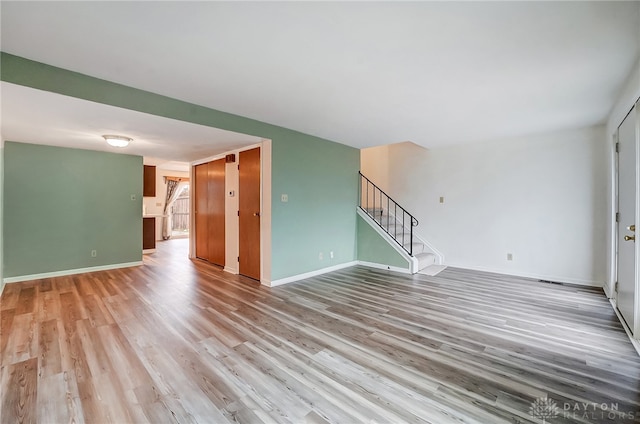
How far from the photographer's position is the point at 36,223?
14.9ft

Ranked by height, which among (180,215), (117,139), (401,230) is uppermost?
(117,139)

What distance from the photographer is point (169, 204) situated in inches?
399

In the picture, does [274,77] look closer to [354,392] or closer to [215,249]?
[354,392]

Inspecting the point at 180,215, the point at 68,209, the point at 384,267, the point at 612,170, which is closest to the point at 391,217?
the point at 384,267

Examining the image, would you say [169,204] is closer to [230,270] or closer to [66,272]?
[66,272]

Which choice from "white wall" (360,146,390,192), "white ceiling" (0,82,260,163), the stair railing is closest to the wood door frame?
"white ceiling" (0,82,260,163)

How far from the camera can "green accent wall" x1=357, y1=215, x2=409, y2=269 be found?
524 cm

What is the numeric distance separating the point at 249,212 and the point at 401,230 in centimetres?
365

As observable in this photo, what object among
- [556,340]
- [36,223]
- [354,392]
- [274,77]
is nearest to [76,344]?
[354,392]

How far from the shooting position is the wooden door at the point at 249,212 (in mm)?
4512

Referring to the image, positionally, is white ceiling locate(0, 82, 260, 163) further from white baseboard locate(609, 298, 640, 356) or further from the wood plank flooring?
white baseboard locate(609, 298, 640, 356)

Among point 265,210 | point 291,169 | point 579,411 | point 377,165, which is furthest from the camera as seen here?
point 377,165

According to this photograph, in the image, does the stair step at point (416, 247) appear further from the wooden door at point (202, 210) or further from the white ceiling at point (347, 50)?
the wooden door at point (202, 210)

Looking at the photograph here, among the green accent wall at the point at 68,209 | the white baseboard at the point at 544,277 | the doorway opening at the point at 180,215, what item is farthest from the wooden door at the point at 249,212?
the doorway opening at the point at 180,215
